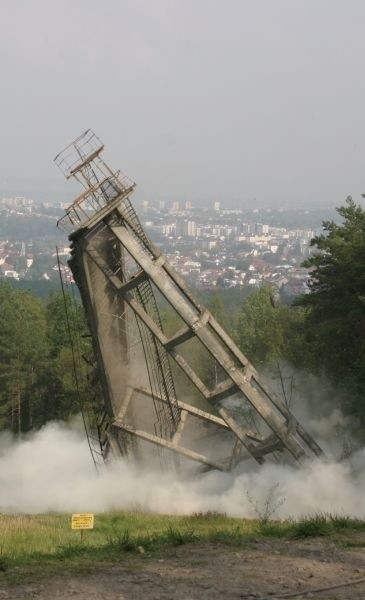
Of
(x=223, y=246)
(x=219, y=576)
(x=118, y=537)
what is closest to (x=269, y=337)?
(x=118, y=537)

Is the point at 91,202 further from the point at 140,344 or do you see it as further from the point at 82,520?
the point at 82,520

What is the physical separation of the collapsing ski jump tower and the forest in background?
136 cm

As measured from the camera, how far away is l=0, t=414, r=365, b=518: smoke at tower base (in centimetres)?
1884

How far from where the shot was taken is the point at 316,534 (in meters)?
12.8

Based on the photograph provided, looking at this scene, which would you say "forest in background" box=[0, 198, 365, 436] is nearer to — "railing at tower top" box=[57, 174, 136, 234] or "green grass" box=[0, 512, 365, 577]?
"railing at tower top" box=[57, 174, 136, 234]

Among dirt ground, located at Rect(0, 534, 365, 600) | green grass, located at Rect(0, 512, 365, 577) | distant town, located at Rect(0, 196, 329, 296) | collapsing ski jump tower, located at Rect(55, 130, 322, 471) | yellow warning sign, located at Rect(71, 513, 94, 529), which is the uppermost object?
distant town, located at Rect(0, 196, 329, 296)

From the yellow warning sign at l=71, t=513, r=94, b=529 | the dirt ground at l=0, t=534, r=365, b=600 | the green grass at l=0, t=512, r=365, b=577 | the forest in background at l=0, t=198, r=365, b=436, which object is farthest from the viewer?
the forest in background at l=0, t=198, r=365, b=436

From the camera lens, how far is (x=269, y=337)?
1639 inches

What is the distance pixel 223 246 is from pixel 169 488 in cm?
12678

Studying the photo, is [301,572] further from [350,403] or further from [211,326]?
[350,403]

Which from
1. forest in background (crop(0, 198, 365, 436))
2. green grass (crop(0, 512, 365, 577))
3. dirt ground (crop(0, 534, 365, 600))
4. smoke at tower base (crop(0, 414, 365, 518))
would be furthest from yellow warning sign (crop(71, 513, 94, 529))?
forest in background (crop(0, 198, 365, 436))

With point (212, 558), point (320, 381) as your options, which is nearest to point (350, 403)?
point (320, 381)

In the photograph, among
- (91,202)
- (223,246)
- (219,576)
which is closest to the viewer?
(219,576)

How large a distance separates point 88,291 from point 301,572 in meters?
11.0
